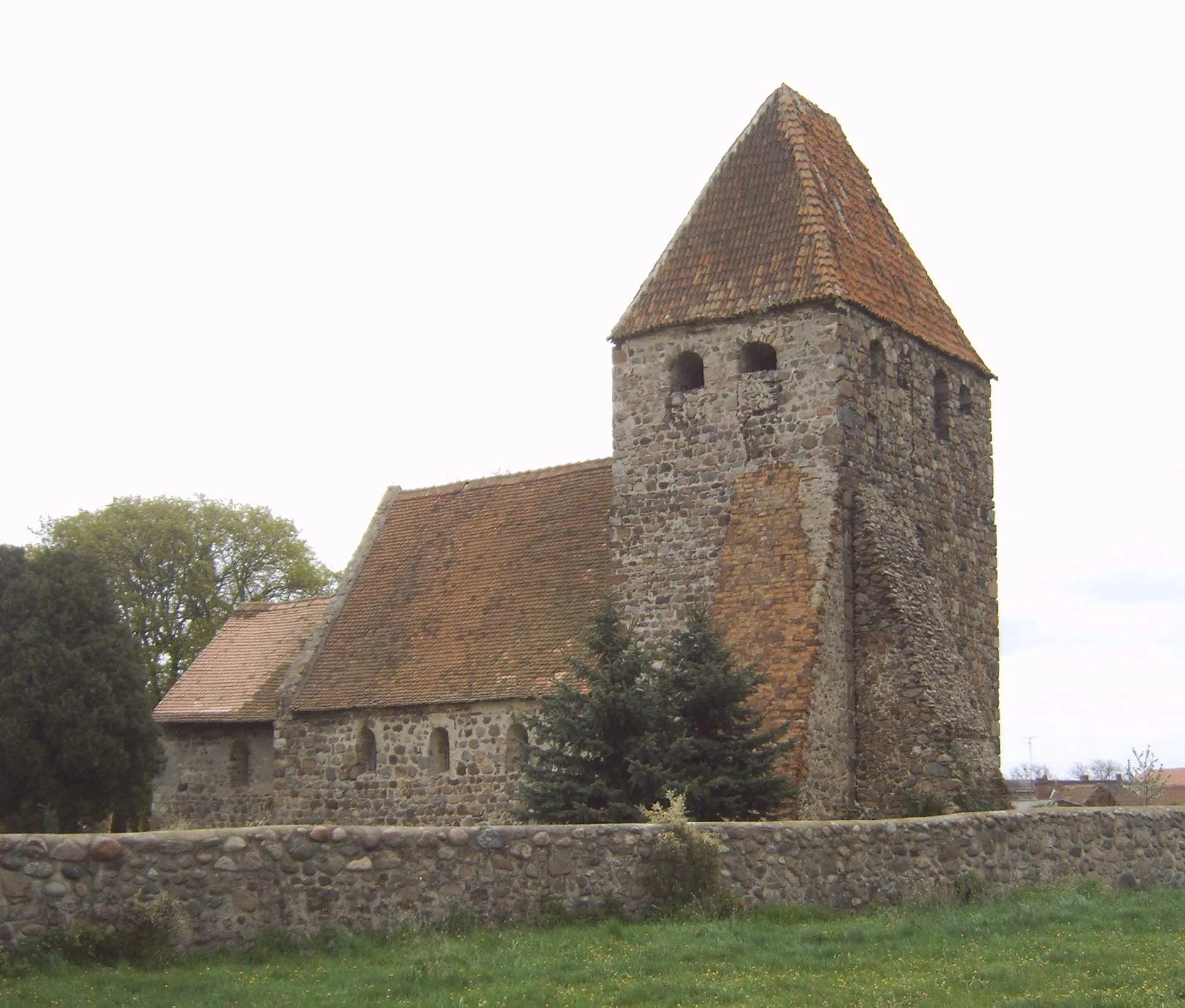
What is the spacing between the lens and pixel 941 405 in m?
26.2

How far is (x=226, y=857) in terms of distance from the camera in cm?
1211

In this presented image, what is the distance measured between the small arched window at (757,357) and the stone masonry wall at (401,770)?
6080mm

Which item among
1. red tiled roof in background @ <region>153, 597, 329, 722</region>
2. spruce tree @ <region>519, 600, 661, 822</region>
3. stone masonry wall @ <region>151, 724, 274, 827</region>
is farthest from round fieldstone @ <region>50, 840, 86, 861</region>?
red tiled roof in background @ <region>153, 597, 329, 722</region>

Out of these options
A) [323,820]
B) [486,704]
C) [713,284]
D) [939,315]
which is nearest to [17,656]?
[323,820]

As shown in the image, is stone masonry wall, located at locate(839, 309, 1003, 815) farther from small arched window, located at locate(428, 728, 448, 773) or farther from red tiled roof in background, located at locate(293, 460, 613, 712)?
small arched window, located at locate(428, 728, 448, 773)

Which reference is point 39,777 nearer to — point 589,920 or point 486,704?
point 486,704

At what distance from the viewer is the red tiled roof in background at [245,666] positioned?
96.2 feet

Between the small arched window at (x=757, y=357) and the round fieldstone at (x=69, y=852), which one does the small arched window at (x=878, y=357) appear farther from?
the round fieldstone at (x=69, y=852)

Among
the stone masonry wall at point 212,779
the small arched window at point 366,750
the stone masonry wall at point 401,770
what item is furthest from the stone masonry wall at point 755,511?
the stone masonry wall at point 212,779

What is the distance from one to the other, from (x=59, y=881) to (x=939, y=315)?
63.2ft

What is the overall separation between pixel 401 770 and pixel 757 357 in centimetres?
860

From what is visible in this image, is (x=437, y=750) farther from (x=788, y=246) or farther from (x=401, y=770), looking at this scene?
(x=788, y=246)

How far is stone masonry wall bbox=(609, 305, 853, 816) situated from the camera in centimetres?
2195

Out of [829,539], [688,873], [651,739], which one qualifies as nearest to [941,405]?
[829,539]
